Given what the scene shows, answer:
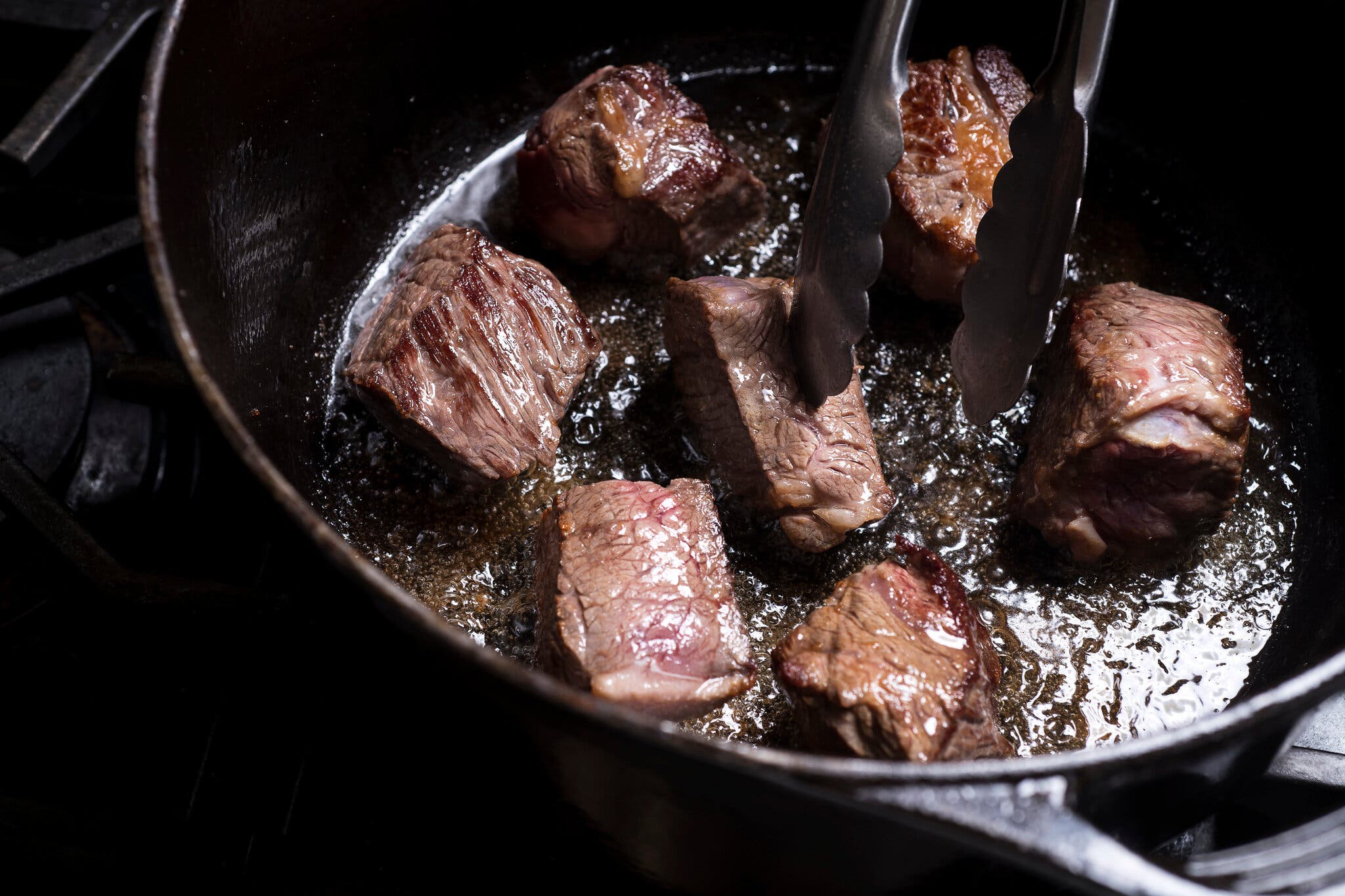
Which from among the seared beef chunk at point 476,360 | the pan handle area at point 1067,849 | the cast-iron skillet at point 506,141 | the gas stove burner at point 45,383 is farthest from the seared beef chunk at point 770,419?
the gas stove burner at point 45,383

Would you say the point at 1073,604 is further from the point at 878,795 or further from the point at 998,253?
the point at 878,795

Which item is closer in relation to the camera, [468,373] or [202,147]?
[202,147]

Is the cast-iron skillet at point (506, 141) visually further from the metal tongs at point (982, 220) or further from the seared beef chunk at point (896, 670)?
the metal tongs at point (982, 220)

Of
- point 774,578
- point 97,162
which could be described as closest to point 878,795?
point 774,578

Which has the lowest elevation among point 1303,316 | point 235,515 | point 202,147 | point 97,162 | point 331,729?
point 331,729

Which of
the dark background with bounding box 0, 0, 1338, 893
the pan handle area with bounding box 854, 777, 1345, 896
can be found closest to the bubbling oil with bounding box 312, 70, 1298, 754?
the dark background with bounding box 0, 0, 1338, 893
